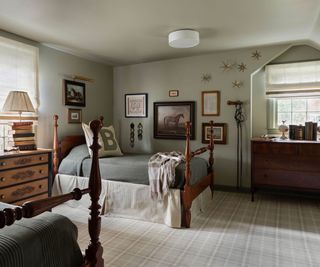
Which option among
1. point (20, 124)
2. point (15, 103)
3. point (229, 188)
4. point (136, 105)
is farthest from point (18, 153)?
point (229, 188)

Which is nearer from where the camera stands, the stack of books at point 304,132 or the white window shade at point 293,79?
the stack of books at point 304,132

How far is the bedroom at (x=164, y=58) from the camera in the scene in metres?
2.58

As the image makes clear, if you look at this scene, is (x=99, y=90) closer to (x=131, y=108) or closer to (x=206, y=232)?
(x=131, y=108)

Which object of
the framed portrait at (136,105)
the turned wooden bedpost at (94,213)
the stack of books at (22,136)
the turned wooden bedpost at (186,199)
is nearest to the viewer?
the turned wooden bedpost at (94,213)

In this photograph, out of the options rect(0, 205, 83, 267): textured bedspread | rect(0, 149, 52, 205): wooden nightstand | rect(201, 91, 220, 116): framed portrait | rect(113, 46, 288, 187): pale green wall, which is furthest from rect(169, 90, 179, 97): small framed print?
rect(0, 205, 83, 267): textured bedspread

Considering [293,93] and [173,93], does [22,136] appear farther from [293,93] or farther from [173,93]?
[293,93]

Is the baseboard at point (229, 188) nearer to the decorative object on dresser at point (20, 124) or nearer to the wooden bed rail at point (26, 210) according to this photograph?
the decorative object on dresser at point (20, 124)

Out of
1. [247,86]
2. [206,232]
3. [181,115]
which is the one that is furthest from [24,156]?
[247,86]

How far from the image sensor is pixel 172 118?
462cm

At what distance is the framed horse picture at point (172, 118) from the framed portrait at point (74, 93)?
1.34 m

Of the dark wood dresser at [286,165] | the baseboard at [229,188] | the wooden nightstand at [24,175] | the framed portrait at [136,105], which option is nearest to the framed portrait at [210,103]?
the dark wood dresser at [286,165]

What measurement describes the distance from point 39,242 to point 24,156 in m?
1.97

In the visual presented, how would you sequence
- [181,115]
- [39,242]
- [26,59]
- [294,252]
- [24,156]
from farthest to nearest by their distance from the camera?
[181,115], [26,59], [24,156], [294,252], [39,242]

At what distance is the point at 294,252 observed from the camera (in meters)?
2.27
